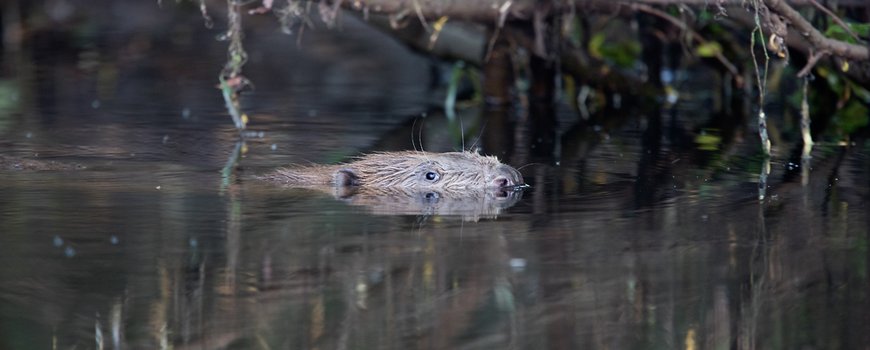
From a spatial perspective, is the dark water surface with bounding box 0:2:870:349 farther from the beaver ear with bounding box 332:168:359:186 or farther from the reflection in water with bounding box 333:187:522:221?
the beaver ear with bounding box 332:168:359:186

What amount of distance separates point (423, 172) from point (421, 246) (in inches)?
71.0

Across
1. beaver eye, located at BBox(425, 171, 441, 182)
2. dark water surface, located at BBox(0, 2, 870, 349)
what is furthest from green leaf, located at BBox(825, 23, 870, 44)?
beaver eye, located at BBox(425, 171, 441, 182)

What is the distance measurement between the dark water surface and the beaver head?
363 mm

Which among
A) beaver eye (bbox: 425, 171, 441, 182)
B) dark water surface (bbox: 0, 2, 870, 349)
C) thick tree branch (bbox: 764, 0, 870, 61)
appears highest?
thick tree branch (bbox: 764, 0, 870, 61)

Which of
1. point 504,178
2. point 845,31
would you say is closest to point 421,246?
point 504,178

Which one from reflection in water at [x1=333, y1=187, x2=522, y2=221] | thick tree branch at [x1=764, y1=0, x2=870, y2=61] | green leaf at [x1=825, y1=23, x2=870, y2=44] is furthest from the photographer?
green leaf at [x1=825, y1=23, x2=870, y2=44]

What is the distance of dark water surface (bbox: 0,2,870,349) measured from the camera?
4.33 meters

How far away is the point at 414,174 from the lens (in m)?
7.23

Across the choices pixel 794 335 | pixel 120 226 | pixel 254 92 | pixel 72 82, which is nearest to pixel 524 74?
pixel 254 92

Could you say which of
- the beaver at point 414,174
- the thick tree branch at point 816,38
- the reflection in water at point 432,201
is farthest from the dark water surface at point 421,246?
the thick tree branch at point 816,38

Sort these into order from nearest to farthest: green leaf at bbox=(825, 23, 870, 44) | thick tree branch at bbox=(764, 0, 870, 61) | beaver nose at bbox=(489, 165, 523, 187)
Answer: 1. beaver nose at bbox=(489, 165, 523, 187)
2. thick tree branch at bbox=(764, 0, 870, 61)
3. green leaf at bbox=(825, 23, 870, 44)

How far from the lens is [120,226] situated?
5.75 meters

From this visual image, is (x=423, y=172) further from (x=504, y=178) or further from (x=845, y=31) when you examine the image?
(x=845, y=31)

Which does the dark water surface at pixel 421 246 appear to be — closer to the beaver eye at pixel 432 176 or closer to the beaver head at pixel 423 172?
the beaver head at pixel 423 172
